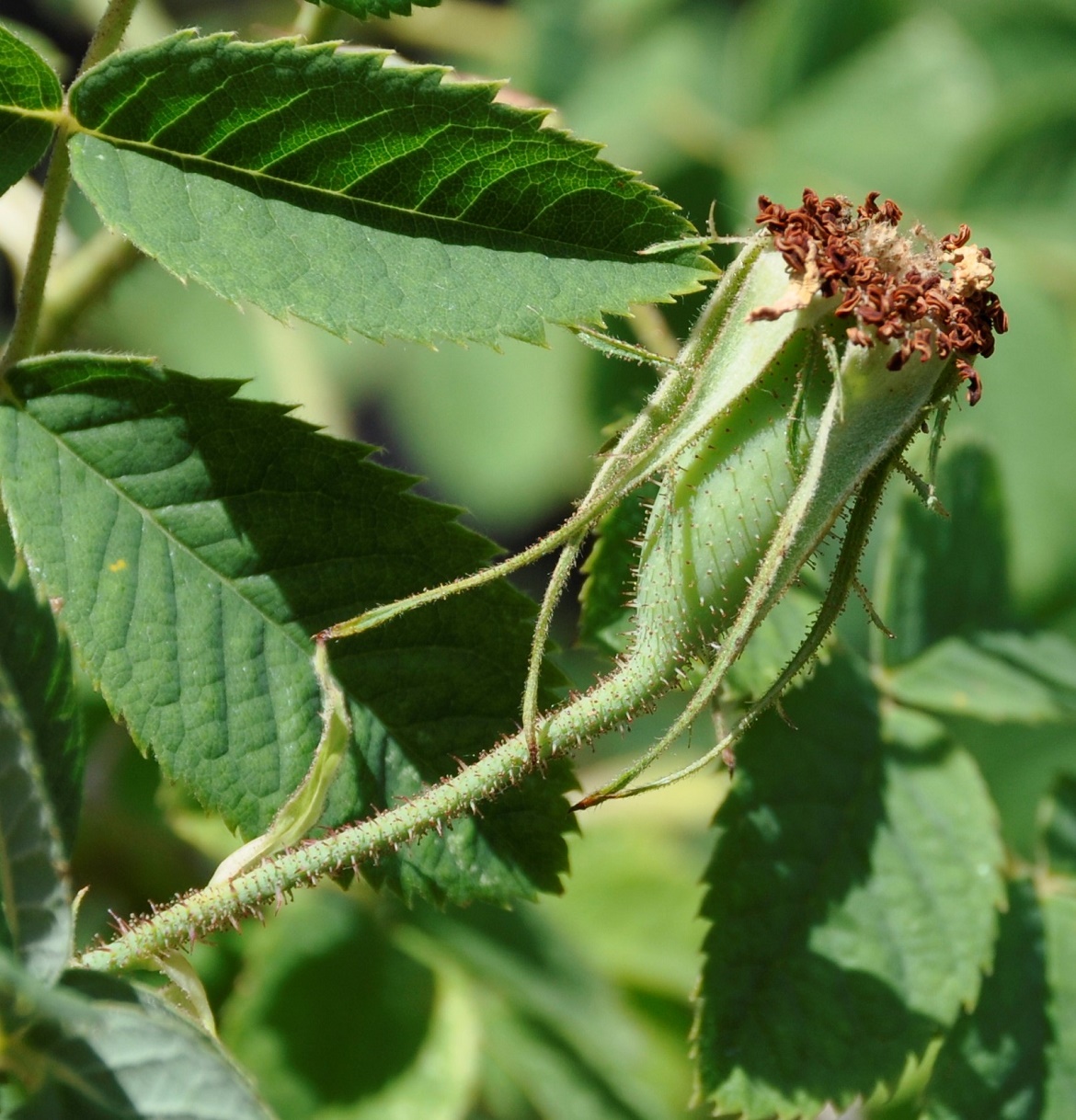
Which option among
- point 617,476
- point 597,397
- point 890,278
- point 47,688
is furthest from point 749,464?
point 597,397

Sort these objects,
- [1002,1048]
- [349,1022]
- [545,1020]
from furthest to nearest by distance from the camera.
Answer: [545,1020] < [349,1022] < [1002,1048]

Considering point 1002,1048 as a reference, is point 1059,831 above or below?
above

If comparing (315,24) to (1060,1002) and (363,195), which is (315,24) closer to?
(363,195)

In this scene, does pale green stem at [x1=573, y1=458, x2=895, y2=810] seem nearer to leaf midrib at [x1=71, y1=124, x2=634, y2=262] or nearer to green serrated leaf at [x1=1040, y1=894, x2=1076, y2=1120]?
leaf midrib at [x1=71, y1=124, x2=634, y2=262]

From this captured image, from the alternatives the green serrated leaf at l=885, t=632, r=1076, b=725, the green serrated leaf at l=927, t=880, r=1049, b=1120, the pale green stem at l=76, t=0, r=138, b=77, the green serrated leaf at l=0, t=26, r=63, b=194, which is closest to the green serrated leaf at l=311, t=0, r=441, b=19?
the pale green stem at l=76, t=0, r=138, b=77


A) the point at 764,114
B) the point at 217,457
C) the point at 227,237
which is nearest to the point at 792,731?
the point at 217,457

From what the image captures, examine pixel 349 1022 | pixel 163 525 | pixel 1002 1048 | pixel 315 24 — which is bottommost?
pixel 349 1022

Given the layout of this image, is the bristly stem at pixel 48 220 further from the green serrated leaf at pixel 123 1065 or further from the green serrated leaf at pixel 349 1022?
the green serrated leaf at pixel 349 1022
